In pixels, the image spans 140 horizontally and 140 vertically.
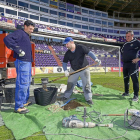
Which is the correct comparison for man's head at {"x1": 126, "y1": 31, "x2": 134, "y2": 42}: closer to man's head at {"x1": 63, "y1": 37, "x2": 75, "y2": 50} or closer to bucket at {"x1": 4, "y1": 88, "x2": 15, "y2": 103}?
man's head at {"x1": 63, "y1": 37, "x2": 75, "y2": 50}

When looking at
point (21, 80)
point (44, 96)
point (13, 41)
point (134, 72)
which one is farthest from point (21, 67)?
point (134, 72)

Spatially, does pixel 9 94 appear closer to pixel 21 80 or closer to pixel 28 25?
pixel 21 80

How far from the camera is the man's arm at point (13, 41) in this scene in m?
2.67

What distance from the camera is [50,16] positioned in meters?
31.3

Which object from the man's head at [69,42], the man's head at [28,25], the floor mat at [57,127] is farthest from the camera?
the man's head at [69,42]

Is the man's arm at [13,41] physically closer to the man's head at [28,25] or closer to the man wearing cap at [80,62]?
the man's head at [28,25]

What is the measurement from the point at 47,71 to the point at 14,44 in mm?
17603

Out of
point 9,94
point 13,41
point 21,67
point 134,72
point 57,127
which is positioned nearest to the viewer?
point 57,127

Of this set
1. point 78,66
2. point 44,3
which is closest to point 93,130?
point 78,66

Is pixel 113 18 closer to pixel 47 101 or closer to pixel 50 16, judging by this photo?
pixel 50 16

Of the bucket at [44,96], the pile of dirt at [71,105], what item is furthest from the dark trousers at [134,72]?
the bucket at [44,96]

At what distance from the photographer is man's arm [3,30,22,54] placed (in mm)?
2671

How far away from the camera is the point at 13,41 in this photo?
273 cm

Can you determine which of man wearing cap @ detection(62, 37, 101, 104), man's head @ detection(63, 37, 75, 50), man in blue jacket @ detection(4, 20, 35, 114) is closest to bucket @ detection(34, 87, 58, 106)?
man in blue jacket @ detection(4, 20, 35, 114)
